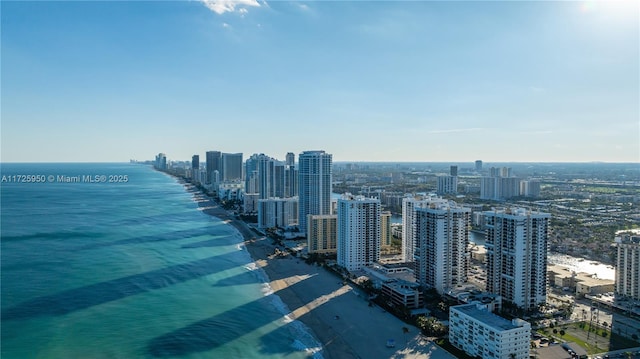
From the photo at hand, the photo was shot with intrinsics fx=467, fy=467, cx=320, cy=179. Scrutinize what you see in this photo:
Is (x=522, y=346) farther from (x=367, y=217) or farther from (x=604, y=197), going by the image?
(x=604, y=197)

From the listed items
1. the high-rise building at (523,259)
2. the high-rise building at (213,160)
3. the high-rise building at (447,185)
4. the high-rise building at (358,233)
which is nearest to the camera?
the high-rise building at (523,259)

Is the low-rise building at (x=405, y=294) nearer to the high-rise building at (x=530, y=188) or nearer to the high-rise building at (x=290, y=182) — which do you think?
the high-rise building at (x=290, y=182)

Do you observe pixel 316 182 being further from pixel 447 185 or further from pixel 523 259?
pixel 447 185

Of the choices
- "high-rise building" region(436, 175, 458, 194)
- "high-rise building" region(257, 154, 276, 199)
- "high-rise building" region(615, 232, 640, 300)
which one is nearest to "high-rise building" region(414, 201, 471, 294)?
"high-rise building" region(615, 232, 640, 300)

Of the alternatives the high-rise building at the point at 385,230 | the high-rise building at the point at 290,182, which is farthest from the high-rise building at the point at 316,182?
the high-rise building at the point at 290,182

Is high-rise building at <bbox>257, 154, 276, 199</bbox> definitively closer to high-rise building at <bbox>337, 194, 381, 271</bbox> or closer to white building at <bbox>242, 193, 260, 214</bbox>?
white building at <bbox>242, 193, 260, 214</bbox>

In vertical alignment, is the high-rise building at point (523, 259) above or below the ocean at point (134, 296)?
above

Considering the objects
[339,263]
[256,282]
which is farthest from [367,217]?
[256,282]

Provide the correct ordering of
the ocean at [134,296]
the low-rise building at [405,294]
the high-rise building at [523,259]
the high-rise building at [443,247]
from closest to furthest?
the ocean at [134,296] < the low-rise building at [405,294] < the high-rise building at [523,259] < the high-rise building at [443,247]
